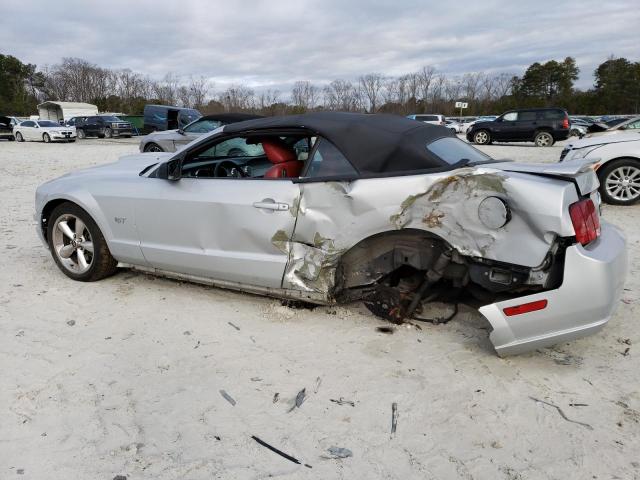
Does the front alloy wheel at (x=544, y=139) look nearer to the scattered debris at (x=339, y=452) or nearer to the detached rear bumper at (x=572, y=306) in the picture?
the detached rear bumper at (x=572, y=306)

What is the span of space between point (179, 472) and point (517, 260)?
2.04m

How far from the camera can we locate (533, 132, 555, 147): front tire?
2155cm

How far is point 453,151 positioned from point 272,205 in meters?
1.33

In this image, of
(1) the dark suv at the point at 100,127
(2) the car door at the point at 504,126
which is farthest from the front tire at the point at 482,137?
(1) the dark suv at the point at 100,127

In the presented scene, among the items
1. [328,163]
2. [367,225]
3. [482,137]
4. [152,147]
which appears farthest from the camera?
[482,137]

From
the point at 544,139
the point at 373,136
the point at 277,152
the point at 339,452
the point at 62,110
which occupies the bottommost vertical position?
the point at 339,452

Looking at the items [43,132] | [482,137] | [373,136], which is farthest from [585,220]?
[43,132]

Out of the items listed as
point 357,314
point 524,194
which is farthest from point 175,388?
point 524,194

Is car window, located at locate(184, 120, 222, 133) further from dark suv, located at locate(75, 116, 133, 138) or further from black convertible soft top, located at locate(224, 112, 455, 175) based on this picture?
dark suv, located at locate(75, 116, 133, 138)

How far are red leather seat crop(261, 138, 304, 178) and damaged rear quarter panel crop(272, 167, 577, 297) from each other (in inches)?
19.0

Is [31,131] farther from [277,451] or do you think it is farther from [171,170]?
[277,451]

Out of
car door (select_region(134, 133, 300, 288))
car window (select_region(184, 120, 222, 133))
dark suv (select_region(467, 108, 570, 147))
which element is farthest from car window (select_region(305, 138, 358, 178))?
dark suv (select_region(467, 108, 570, 147))

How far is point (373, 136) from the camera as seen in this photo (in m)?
3.23

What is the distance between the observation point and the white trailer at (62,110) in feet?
160
